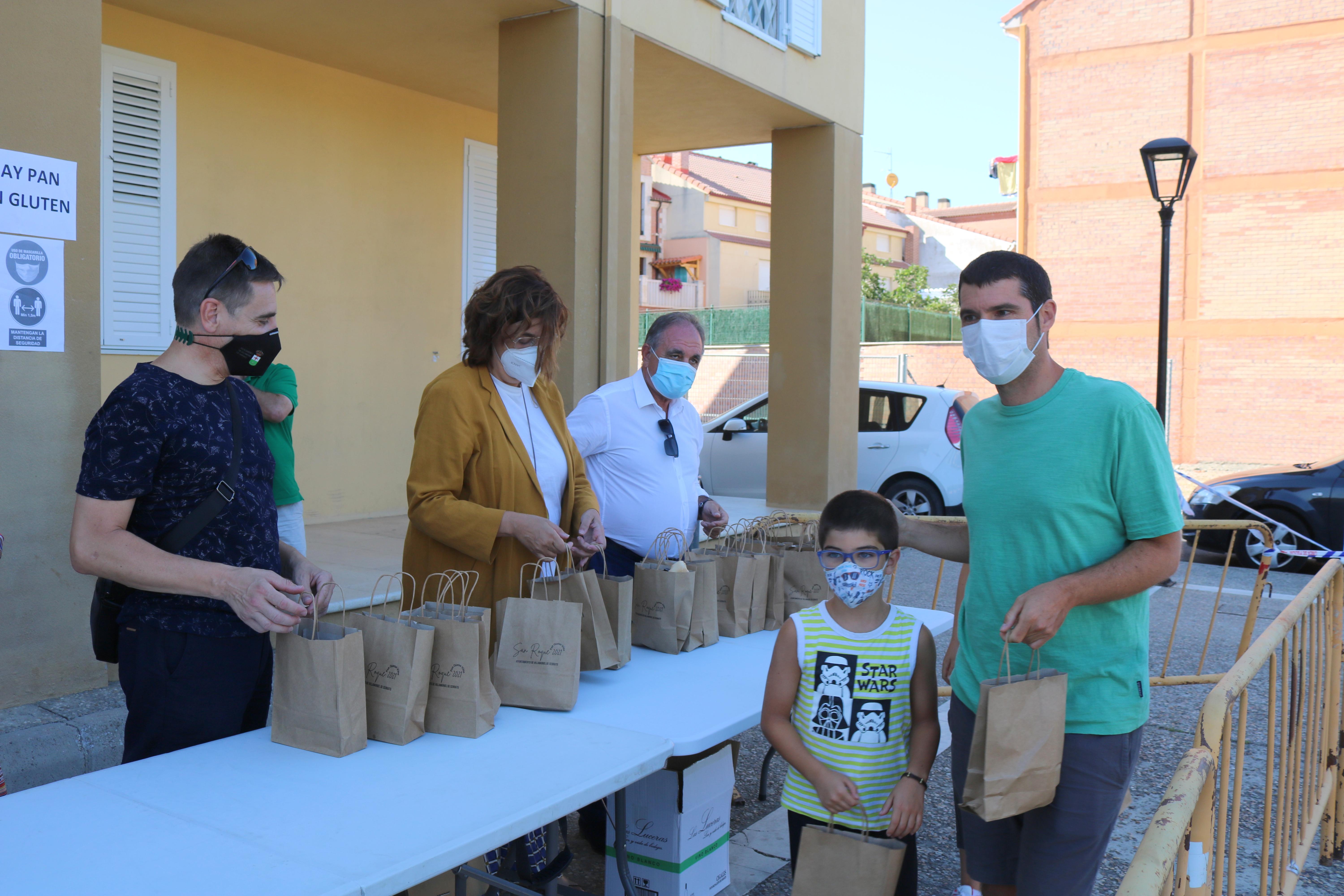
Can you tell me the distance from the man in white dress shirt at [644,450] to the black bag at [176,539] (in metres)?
1.56

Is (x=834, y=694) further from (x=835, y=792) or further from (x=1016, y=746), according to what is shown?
(x=1016, y=746)

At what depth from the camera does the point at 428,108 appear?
330 inches

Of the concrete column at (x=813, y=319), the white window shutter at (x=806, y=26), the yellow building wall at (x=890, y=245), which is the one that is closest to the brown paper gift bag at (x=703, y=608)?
the concrete column at (x=813, y=319)

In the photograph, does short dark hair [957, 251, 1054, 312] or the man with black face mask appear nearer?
the man with black face mask

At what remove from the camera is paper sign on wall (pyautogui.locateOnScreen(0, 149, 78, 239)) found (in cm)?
392

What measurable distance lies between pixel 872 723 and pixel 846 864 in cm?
32

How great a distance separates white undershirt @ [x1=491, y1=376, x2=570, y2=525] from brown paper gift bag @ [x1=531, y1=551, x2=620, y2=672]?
0.42m

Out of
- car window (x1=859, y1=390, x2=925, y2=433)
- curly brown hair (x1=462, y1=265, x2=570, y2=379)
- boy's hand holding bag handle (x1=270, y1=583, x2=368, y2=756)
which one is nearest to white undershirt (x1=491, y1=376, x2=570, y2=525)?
curly brown hair (x1=462, y1=265, x2=570, y2=379)

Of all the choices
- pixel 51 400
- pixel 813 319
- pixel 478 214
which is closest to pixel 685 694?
pixel 51 400

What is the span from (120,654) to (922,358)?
22338 mm

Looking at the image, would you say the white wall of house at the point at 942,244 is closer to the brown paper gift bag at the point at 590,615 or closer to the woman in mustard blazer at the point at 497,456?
the woman in mustard blazer at the point at 497,456

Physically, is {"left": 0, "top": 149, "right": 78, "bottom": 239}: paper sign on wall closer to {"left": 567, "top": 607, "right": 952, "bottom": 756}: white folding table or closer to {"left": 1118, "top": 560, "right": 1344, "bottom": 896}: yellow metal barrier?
{"left": 567, "top": 607, "right": 952, "bottom": 756}: white folding table

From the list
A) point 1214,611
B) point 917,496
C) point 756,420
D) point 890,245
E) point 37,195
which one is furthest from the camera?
point 890,245

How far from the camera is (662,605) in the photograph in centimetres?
318
